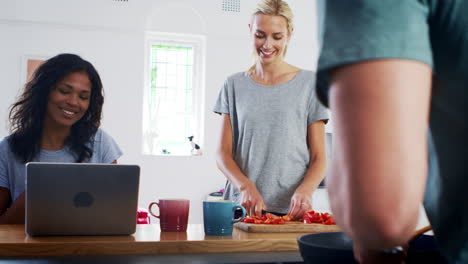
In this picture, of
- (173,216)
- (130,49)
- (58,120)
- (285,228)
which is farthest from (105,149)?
(130,49)

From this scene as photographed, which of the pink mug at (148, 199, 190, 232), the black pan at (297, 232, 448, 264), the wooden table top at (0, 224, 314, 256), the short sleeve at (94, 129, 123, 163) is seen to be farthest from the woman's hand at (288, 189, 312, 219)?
the black pan at (297, 232, 448, 264)

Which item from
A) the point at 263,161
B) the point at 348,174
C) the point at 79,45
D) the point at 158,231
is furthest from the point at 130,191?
the point at 79,45

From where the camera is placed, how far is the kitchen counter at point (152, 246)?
113 cm

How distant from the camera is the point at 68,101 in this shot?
6.98ft

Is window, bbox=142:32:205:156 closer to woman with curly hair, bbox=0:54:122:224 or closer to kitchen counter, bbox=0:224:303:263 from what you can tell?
woman with curly hair, bbox=0:54:122:224

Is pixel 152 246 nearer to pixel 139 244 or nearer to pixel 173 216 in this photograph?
pixel 139 244

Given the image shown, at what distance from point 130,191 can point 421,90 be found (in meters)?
→ 1.01

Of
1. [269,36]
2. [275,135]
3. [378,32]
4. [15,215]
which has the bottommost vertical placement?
[15,215]

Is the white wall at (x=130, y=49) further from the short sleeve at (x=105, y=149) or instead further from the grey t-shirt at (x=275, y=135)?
the grey t-shirt at (x=275, y=135)

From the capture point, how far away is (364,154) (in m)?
0.42

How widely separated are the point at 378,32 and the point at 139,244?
0.93 m

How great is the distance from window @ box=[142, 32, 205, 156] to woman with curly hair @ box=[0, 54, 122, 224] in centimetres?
367

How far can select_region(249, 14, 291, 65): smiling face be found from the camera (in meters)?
2.03

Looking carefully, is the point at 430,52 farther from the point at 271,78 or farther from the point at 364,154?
the point at 271,78
